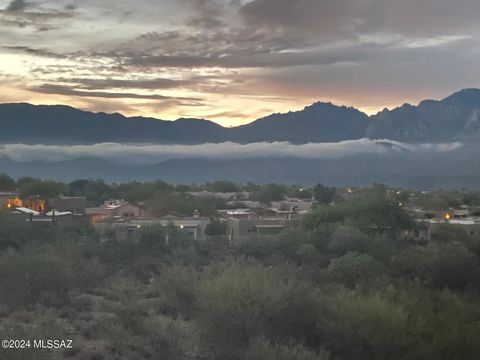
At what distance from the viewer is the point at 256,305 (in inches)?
741

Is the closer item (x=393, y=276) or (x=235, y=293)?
(x=235, y=293)

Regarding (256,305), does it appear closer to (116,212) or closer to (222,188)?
(116,212)

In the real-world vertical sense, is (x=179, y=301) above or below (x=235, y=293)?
below

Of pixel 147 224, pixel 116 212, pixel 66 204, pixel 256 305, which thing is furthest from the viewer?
pixel 66 204

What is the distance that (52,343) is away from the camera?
17562mm

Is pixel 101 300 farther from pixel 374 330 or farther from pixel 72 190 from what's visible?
pixel 72 190

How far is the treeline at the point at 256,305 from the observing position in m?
17.0

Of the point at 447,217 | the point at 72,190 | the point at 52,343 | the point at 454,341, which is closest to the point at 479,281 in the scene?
the point at 454,341

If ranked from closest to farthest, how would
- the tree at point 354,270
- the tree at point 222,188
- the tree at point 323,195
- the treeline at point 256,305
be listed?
the treeline at point 256,305 → the tree at point 354,270 → the tree at point 323,195 → the tree at point 222,188

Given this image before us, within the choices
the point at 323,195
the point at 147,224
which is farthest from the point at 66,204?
the point at 323,195

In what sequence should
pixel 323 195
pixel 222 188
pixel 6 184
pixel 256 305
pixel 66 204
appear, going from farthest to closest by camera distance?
pixel 222 188
pixel 6 184
pixel 323 195
pixel 66 204
pixel 256 305

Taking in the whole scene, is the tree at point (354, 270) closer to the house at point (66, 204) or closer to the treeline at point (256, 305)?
the treeline at point (256, 305)

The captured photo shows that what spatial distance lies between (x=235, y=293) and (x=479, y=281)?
13.3m

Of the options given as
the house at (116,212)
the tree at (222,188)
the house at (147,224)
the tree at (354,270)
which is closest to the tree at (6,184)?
the house at (116,212)
